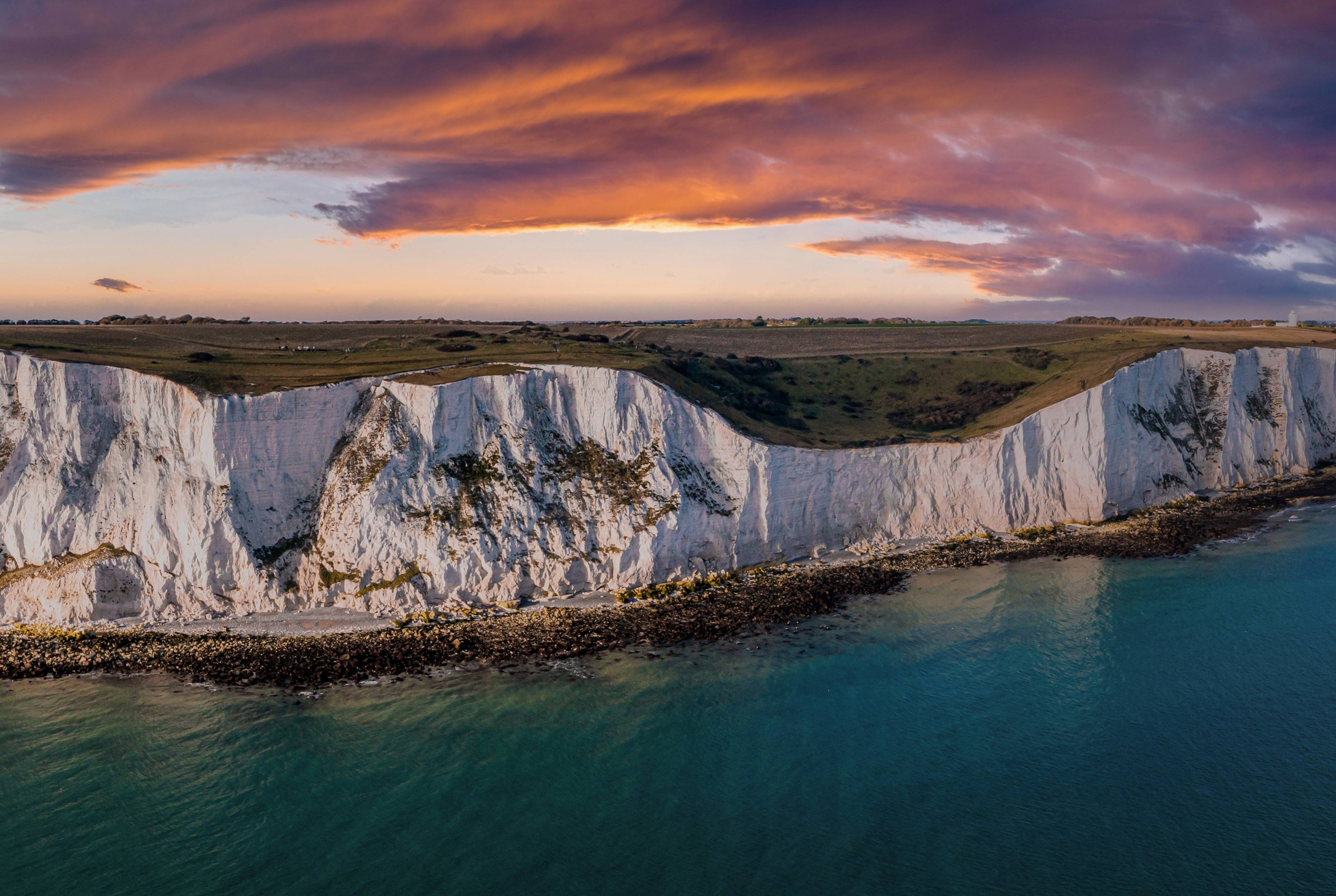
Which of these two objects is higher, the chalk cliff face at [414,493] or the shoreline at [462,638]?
the chalk cliff face at [414,493]

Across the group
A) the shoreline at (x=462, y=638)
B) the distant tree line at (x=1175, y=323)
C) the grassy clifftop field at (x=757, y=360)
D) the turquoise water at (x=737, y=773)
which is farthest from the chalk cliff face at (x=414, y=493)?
the distant tree line at (x=1175, y=323)

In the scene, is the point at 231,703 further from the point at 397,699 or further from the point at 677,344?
the point at 677,344

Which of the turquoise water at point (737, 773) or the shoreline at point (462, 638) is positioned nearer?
the turquoise water at point (737, 773)

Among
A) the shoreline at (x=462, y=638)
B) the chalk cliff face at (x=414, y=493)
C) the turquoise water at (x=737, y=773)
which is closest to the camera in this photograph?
the turquoise water at (x=737, y=773)

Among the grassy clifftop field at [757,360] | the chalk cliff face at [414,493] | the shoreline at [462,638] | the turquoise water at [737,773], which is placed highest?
the grassy clifftop field at [757,360]

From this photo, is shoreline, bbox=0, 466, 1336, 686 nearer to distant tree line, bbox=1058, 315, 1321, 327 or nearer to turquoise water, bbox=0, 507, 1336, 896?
turquoise water, bbox=0, 507, 1336, 896

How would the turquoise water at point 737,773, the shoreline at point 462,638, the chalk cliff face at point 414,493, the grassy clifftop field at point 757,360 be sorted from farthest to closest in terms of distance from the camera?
the grassy clifftop field at point 757,360
the chalk cliff face at point 414,493
the shoreline at point 462,638
the turquoise water at point 737,773

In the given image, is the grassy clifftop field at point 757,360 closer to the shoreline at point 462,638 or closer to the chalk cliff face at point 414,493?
the chalk cliff face at point 414,493
